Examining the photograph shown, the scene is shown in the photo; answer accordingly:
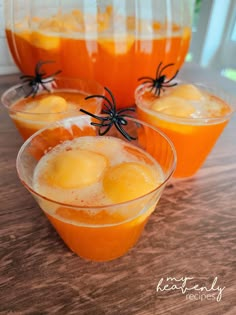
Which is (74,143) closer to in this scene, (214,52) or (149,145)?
(149,145)

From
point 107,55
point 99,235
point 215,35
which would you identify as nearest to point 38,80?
Answer: point 107,55

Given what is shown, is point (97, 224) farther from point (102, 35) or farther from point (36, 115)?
point (102, 35)

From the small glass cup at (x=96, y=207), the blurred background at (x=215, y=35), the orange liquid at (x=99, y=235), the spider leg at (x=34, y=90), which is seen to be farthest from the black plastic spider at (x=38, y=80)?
the blurred background at (x=215, y=35)

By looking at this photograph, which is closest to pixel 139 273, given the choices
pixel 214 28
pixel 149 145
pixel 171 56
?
pixel 149 145

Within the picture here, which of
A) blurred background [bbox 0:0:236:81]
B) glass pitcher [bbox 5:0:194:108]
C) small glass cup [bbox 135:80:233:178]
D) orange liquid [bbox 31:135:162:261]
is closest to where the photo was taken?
orange liquid [bbox 31:135:162:261]

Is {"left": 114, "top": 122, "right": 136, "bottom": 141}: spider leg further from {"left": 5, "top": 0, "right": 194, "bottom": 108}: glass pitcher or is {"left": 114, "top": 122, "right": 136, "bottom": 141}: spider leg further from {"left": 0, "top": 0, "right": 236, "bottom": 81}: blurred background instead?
{"left": 0, "top": 0, "right": 236, "bottom": 81}: blurred background

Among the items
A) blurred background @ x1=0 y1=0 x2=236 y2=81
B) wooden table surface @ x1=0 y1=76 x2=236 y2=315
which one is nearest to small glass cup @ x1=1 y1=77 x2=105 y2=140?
wooden table surface @ x1=0 y1=76 x2=236 y2=315
